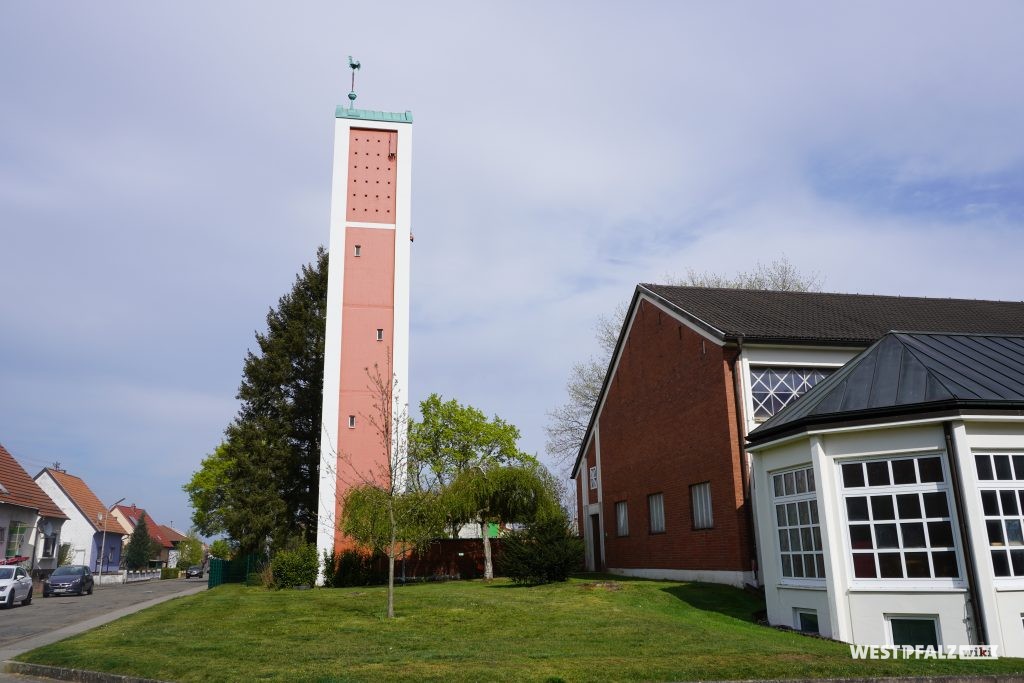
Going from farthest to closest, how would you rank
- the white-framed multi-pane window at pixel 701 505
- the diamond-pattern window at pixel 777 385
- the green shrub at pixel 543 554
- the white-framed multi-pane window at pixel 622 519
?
the white-framed multi-pane window at pixel 622 519 < the green shrub at pixel 543 554 < the white-framed multi-pane window at pixel 701 505 < the diamond-pattern window at pixel 777 385

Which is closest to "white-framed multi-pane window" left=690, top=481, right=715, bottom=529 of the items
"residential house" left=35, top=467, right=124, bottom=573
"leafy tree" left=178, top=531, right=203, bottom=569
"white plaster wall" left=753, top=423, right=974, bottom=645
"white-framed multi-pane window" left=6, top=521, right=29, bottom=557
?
"white plaster wall" left=753, top=423, right=974, bottom=645

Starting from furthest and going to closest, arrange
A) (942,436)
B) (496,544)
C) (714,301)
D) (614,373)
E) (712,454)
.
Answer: (496,544), (614,373), (714,301), (712,454), (942,436)

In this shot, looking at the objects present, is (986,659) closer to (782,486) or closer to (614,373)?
(782,486)

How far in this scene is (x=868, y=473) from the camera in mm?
12992

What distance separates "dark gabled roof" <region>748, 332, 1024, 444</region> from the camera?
40.9 feet

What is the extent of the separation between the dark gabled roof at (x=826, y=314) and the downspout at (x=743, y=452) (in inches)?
29.1

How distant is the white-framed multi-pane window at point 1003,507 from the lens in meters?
11.9

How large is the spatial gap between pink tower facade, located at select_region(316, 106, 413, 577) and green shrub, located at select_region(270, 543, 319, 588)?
0.97m

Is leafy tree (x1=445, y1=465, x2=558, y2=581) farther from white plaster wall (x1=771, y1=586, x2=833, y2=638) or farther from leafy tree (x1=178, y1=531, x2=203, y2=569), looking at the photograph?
leafy tree (x1=178, y1=531, x2=203, y2=569)

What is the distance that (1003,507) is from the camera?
12.1m

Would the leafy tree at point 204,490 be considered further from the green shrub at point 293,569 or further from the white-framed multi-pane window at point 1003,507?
the white-framed multi-pane window at point 1003,507

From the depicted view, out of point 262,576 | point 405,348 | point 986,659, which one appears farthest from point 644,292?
point 262,576

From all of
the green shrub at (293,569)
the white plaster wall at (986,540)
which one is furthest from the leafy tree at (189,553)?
the white plaster wall at (986,540)

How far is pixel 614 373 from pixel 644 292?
401 centimetres
